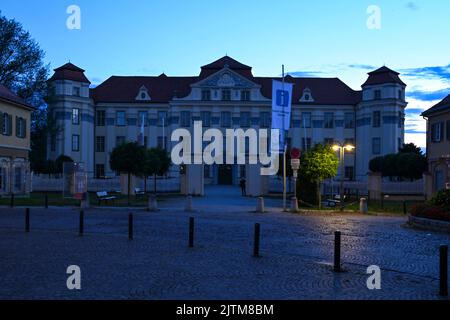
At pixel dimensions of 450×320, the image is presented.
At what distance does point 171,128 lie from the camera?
72.2m

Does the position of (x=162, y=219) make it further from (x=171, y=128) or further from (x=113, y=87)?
(x=113, y=87)

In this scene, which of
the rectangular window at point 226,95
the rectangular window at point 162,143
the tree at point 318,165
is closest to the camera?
the tree at point 318,165

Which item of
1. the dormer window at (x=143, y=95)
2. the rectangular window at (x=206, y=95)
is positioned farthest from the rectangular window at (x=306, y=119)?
the dormer window at (x=143, y=95)

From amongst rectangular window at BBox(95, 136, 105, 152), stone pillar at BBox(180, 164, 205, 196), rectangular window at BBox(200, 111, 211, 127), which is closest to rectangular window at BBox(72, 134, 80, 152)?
rectangular window at BBox(95, 136, 105, 152)

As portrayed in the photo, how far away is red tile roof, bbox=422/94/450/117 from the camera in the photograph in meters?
41.0

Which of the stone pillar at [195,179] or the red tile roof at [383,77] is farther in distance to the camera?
the red tile roof at [383,77]

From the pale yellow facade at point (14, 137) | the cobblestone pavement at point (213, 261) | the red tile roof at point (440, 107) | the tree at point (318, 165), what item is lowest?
the cobblestone pavement at point (213, 261)

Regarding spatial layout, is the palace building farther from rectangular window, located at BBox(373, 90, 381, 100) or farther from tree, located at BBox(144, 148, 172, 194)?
tree, located at BBox(144, 148, 172, 194)

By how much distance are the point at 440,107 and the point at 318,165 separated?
13991mm

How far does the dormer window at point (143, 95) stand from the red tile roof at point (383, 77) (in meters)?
28.3

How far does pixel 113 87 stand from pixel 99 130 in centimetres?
654

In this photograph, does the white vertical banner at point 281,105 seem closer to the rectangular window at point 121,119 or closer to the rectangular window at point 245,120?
the rectangular window at point 245,120

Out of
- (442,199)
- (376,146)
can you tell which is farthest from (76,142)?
(442,199)

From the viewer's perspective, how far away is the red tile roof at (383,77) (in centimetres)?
6931
